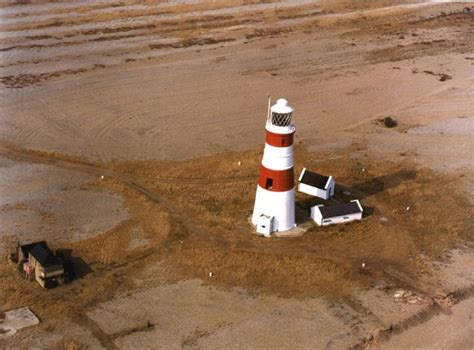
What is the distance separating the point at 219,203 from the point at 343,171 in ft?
28.8

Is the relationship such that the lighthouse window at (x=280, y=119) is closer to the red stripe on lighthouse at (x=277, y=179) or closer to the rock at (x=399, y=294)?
the red stripe on lighthouse at (x=277, y=179)

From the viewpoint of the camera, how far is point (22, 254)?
2798 centimetres

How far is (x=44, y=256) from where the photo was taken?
87.5 feet

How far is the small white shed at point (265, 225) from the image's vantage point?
3091cm

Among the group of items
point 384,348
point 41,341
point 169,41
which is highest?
point 169,41

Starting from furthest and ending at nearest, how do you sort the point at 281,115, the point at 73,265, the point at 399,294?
the point at 73,265 → the point at 281,115 → the point at 399,294

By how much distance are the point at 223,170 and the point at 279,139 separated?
9.84m

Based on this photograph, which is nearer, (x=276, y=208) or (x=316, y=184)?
(x=276, y=208)

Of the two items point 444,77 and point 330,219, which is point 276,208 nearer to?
point 330,219

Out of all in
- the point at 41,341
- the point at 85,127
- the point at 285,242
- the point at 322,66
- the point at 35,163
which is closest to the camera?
the point at 41,341

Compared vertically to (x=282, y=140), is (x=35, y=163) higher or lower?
lower

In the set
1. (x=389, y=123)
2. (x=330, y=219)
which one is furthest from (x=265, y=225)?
(x=389, y=123)

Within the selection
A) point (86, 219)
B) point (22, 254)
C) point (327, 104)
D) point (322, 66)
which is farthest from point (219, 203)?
point (322, 66)

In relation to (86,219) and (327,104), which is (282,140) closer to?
(86,219)
